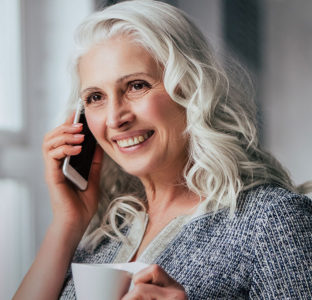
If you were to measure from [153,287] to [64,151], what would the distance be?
558 millimetres

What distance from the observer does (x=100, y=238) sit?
4.01 ft

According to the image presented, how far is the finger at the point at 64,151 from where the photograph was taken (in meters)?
1.21

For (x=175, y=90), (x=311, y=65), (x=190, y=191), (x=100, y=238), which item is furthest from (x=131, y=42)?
(x=311, y=65)

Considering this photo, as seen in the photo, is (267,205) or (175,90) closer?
(267,205)

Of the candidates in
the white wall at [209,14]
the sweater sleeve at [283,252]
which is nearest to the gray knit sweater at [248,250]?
the sweater sleeve at [283,252]

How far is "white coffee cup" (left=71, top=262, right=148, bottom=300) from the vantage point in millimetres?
671

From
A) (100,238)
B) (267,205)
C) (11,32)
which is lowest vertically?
(100,238)

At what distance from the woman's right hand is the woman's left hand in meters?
0.49

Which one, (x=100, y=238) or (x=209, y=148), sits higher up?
(x=209, y=148)

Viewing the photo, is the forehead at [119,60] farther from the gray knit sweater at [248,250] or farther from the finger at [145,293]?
the finger at [145,293]

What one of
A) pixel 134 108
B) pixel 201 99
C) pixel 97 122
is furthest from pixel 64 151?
pixel 201 99

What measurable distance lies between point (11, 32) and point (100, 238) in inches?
22.0

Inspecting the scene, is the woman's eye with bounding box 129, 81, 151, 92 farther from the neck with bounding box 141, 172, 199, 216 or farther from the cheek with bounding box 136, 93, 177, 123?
the neck with bounding box 141, 172, 199, 216

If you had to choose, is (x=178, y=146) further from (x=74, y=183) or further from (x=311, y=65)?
(x=311, y=65)
